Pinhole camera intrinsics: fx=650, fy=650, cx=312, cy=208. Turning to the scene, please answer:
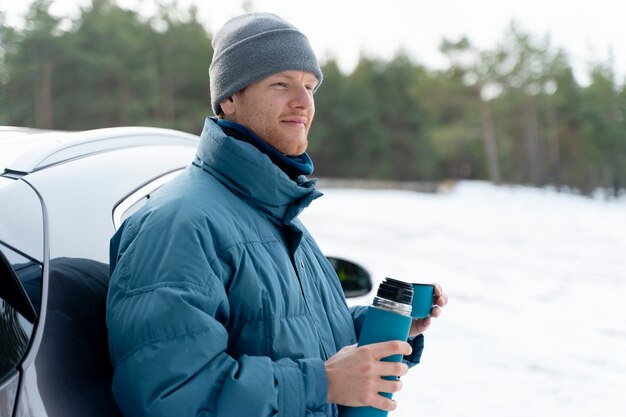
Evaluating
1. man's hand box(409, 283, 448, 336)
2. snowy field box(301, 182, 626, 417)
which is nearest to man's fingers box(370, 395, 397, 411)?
man's hand box(409, 283, 448, 336)

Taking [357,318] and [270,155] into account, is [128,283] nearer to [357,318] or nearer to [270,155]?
[270,155]

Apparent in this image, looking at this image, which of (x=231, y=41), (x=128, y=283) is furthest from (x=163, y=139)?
(x=128, y=283)

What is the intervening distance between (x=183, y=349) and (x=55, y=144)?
0.64 meters

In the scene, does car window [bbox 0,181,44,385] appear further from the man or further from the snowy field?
the snowy field

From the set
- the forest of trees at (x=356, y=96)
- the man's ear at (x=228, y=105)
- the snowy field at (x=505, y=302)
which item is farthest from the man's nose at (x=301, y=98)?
the forest of trees at (x=356, y=96)

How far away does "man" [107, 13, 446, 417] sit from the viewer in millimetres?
1141

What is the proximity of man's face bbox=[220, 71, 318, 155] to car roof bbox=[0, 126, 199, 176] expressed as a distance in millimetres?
349

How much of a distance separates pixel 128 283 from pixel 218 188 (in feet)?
0.95

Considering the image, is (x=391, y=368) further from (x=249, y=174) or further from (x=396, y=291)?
(x=249, y=174)

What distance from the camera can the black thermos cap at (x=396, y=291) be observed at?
1.26 meters

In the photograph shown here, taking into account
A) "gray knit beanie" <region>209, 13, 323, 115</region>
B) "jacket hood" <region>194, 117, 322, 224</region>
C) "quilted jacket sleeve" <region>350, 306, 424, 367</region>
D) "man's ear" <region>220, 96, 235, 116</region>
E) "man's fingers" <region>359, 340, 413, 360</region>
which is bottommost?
"quilted jacket sleeve" <region>350, 306, 424, 367</region>

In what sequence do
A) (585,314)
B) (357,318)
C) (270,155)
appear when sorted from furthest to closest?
(585,314), (357,318), (270,155)

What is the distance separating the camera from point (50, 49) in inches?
1181

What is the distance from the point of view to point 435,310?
63.4 inches
